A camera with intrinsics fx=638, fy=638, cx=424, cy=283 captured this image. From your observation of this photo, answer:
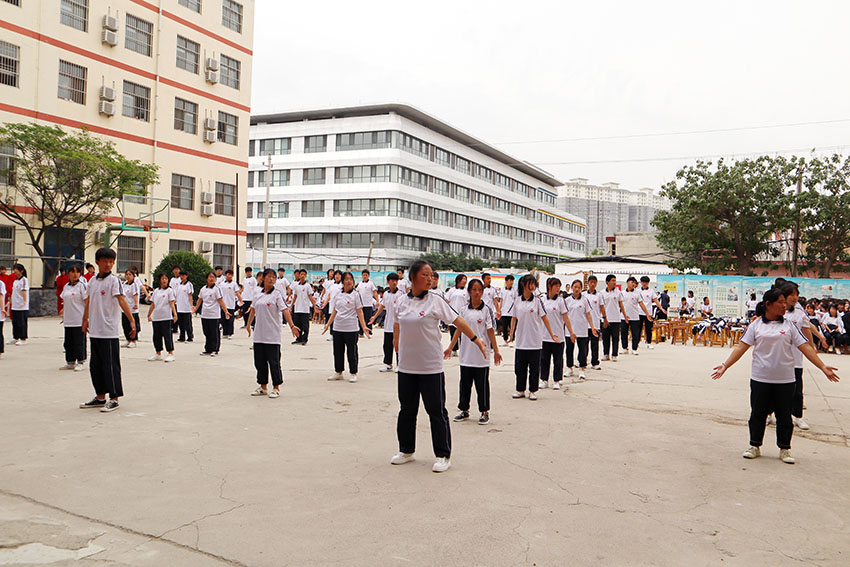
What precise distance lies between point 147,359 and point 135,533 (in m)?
9.45

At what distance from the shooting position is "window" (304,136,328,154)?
61250mm

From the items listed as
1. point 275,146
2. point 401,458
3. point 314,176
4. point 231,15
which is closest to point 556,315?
point 401,458

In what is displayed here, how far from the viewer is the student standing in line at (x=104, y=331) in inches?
306

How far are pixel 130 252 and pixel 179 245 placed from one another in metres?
3.00

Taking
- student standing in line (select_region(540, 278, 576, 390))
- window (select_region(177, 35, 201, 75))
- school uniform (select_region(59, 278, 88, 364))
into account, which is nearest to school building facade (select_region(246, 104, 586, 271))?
window (select_region(177, 35, 201, 75))

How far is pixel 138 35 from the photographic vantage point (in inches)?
1160

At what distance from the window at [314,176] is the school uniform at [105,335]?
5434 cm

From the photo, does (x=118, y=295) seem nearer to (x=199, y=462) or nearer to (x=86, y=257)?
(x=199, y=462)

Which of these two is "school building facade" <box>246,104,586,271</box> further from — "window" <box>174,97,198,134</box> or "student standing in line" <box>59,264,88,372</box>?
"student standing in line" <box>59,264,88,372</box>

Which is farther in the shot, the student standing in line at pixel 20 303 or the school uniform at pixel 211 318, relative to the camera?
the student standing in line at pixel 20 303

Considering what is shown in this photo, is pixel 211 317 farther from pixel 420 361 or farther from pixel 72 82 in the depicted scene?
pixel 72 82

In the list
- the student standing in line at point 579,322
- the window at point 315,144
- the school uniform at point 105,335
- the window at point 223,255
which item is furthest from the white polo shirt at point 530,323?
the window at point 315,144

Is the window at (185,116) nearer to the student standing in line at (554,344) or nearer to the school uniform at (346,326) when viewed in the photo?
the school uniform at (346,326)

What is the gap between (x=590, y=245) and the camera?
13962 cm
